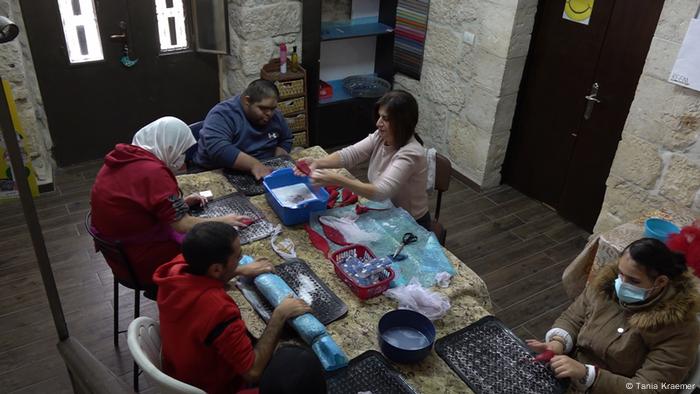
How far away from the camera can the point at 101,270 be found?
349cm

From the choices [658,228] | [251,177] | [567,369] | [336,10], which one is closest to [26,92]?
[251,177]

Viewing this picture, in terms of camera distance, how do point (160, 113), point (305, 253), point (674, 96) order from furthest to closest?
point (160, 113) < point (674, 96) < point (305, 253)

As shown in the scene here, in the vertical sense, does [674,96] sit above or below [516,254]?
above

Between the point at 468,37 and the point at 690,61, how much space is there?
1715 mm

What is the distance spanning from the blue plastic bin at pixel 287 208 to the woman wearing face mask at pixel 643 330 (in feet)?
3.63

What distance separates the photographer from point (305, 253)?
2.34 m

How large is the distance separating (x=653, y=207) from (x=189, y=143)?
9.36 ft

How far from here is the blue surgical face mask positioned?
1.96 m

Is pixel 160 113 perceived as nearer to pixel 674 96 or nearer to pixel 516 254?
pixel 516 254

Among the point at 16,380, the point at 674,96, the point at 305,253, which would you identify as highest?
the point at 674,96

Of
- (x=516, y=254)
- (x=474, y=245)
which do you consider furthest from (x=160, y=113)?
(x=516, y=254)

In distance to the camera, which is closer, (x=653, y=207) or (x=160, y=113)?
(x=653, y=207)

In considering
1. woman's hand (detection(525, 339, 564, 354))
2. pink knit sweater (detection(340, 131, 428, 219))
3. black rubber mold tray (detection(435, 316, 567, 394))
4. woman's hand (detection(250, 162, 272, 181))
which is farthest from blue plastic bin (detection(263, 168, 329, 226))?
woman's hand (detection(525, 339, 564, 354))

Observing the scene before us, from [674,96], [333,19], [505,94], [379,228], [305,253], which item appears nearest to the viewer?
[305,253]
